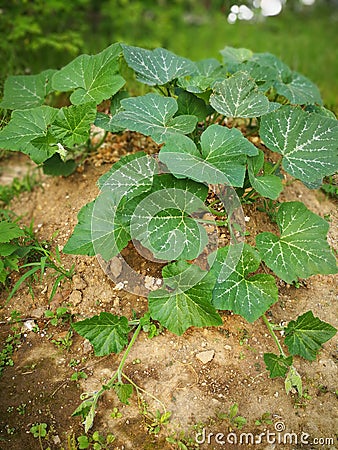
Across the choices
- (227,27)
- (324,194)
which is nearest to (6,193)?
(324,194)

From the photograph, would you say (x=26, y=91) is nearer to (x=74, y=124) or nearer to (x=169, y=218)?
(x=74, y=124)

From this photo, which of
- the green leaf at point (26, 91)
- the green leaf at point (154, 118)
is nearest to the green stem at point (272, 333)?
the green leaf at point (154, 118)

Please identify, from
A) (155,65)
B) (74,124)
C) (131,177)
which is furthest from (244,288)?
(155,65)

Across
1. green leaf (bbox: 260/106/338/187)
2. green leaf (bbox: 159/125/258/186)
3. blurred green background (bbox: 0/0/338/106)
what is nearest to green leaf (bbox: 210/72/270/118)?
green leaf (bbox: 260/106/338/187)

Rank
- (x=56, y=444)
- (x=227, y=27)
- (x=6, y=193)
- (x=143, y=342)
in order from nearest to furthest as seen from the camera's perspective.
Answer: (x=56, y=444) < (x=143, y=342) < (x=6, y=193) < (x=227, y=27)

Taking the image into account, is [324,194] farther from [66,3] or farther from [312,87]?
[66,3]

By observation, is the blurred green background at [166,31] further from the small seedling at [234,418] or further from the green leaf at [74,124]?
the small seedling at [234,418]

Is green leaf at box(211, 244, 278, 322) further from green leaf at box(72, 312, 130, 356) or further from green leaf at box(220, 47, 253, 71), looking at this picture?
green leaf at box(220, 47, 253, 71)
